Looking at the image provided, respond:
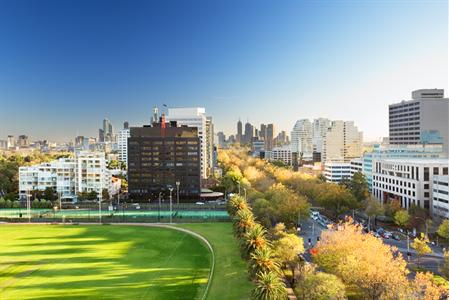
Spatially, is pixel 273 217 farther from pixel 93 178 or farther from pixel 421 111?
pixel 421 111

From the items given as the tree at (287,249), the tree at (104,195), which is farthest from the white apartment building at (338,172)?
the tree at (287,249)

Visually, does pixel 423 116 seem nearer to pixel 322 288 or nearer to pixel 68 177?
pixel 68 177

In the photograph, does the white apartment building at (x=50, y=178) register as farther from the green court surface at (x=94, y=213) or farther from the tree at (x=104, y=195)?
the green court surface at (x=94, y=213)

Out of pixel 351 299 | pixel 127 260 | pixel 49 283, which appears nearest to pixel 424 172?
pixel 351 299

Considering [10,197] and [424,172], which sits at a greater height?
[424,172]

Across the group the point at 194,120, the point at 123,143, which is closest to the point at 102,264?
the point at 194,120

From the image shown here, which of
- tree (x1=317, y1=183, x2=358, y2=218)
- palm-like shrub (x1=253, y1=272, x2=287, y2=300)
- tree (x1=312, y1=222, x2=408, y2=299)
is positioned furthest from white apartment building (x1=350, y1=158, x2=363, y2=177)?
palm-like shrub (x1=253, y1=272, x2=287, y2=300)
